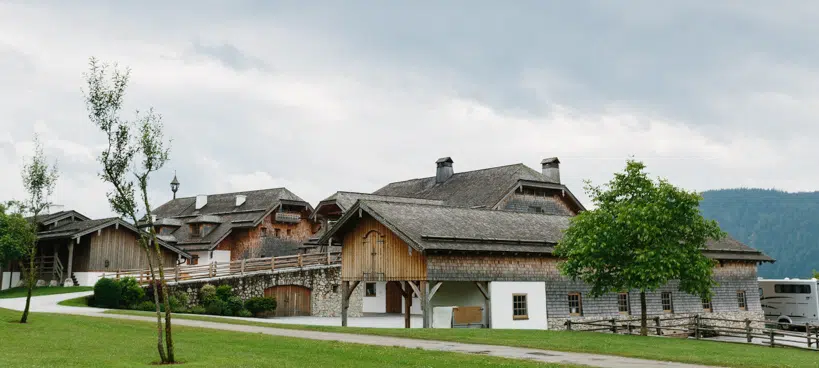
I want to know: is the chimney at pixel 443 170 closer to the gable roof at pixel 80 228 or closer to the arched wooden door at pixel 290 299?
the arched wooden door at pixel 290 299

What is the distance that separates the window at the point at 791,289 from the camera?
44000 millimetres

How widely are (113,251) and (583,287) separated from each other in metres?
31.4

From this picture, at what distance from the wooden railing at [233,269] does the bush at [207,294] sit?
1.59m

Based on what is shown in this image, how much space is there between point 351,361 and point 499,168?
37037 mm

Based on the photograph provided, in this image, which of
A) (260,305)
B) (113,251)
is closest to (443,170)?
(260,305)

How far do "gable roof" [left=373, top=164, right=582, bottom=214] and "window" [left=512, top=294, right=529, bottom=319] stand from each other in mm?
13824

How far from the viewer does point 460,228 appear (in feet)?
105

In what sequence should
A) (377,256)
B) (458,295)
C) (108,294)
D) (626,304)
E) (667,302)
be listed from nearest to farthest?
(377,256) < (458,295) < (626,304) < (108,294) < (667,302)

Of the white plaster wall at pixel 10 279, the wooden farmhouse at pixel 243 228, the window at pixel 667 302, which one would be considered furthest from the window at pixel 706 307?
the white plaster wall at pixel 10 279

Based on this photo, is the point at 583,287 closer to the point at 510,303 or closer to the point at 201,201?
the point at 510,303

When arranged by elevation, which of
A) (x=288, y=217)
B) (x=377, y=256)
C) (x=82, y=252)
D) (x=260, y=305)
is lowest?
(x=260, y=305)

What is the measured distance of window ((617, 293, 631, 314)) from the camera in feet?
120

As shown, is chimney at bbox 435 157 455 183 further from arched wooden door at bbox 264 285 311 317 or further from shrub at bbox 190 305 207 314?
shrub at bbox 190 305 207 314

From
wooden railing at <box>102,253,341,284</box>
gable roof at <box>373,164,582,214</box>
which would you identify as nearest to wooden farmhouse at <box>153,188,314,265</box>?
gable roof at <box>373,164,582,214</box>
